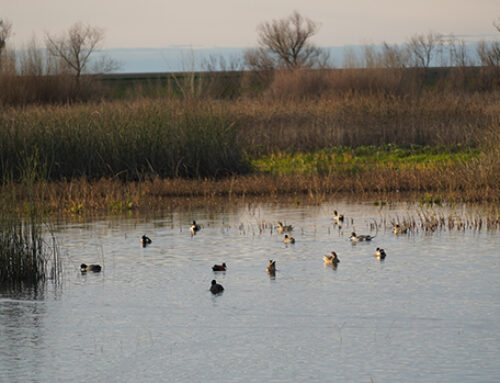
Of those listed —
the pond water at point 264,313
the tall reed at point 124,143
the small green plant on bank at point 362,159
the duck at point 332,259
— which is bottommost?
the pond water at point 264,313

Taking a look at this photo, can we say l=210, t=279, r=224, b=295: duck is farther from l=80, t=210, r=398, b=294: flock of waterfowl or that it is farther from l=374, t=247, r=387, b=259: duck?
l=374, t=247, r=387, b=259: duck

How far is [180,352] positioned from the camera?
912 centimetres

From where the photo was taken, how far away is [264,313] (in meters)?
10.5

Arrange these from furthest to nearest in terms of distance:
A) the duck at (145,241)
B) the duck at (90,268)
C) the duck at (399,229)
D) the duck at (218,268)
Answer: the duck at (399,229), the duck at (145,241), the duck at (90,268), the duck at (218,268)

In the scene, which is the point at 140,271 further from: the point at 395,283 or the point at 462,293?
the point at 462,293

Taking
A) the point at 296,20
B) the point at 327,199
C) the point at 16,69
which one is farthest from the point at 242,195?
the point at 296,20

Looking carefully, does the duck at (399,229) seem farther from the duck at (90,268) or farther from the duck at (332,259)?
the duck at (90,268)

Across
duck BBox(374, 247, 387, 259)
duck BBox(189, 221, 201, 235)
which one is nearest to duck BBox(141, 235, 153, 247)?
duck BBox(189, 221, 201, 235)

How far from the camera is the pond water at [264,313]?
8.54 metres

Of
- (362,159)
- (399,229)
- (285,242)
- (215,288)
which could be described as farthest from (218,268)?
(362,159)

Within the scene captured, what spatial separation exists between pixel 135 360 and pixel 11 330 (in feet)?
6.56

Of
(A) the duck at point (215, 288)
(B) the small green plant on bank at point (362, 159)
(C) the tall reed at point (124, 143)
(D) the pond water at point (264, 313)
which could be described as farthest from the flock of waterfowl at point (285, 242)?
(B) the small green plant on bank at point (362, 159)

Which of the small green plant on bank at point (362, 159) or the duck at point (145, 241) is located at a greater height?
the small green plant on bank at point (362, 159)

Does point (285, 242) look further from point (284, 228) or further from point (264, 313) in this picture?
point (264, 313)
